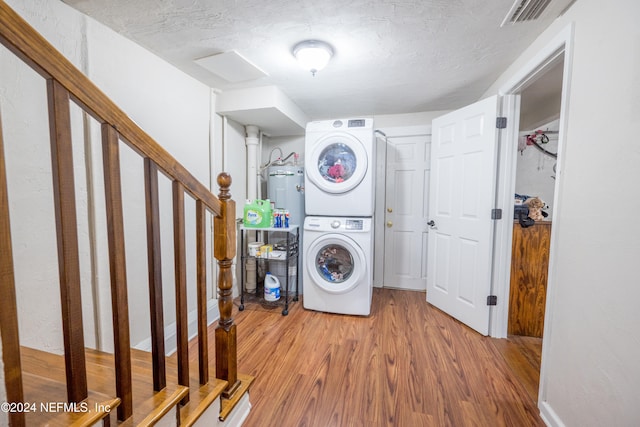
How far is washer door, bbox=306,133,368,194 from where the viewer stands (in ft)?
7.72

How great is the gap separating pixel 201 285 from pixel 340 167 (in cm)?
172

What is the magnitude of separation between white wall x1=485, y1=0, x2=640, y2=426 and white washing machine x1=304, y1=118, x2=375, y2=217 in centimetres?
133

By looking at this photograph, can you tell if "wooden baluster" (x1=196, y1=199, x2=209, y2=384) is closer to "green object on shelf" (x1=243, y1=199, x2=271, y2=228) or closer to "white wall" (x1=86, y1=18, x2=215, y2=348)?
"white wall" (x1=86, y1=18, x2=215, y2=348)

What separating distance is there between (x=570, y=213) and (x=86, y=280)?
8.28 ft

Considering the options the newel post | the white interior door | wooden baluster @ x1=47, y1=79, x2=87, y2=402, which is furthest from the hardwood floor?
wooden baluster @ x1=47, y1=79, x2=87, y2=402

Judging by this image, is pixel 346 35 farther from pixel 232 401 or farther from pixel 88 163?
pixel 232 401

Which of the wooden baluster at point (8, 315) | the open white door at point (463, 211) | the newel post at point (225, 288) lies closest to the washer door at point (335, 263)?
the open white door at point (463, 211)

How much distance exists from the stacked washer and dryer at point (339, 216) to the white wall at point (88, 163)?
3.54 ft

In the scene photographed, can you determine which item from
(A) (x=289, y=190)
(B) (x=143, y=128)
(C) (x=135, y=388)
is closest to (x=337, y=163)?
(A) (x=289, y=190)

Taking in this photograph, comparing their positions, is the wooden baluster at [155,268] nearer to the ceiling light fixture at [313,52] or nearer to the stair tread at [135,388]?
the stair tread at [135,388]

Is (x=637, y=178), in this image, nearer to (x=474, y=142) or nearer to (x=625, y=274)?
(x=625, y=274)

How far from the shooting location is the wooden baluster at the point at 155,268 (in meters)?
0.82

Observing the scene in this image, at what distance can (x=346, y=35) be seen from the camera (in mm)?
1543

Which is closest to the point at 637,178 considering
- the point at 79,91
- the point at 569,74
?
the point at 569,74
